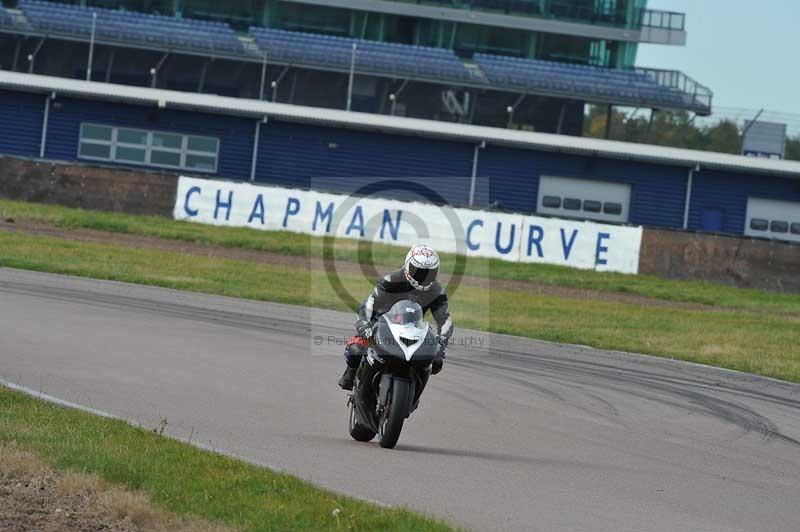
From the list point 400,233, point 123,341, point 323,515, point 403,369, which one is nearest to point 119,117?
point 400,233

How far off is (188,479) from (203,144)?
124ft

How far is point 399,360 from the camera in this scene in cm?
984

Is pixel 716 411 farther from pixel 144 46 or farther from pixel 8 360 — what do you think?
pixel 144 46

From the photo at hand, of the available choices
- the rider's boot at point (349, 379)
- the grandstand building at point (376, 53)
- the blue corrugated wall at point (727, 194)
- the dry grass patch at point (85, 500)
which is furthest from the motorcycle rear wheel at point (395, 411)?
the grandstand building at point (376, 53)

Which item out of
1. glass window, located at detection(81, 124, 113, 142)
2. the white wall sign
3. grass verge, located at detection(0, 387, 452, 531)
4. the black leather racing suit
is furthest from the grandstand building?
grass verge, located at detection(0, 387, 452, 531)

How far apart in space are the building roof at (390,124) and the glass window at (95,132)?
3.31 ft

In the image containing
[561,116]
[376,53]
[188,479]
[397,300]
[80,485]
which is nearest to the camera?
[80,485]

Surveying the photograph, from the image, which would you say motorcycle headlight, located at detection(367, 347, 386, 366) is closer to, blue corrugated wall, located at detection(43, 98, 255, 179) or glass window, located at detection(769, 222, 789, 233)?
blue corrugated wall, located at detection(43, 98, 255, 179)

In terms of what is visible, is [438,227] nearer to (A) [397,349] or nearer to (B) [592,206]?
(B) [592,206]

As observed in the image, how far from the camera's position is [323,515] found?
709cm

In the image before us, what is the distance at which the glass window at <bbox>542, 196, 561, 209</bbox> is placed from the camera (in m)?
45.6

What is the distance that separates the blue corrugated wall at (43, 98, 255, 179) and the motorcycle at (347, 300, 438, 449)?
1386 inches

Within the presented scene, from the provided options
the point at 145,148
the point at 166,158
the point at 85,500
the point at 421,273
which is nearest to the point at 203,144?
the point at 166,158

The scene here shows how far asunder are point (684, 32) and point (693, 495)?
165 ft
